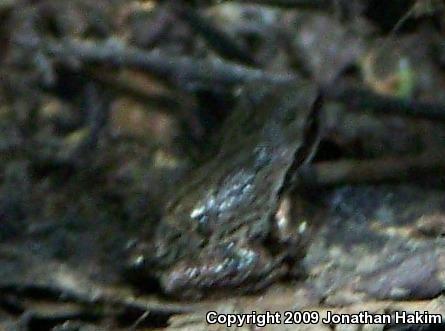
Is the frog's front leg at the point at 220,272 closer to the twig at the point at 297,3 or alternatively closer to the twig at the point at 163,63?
the twig at the point at 163,63

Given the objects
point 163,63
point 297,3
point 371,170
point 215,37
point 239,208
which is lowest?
point 239,208

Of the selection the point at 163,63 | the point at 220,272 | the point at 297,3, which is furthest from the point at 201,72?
the point at 220,272

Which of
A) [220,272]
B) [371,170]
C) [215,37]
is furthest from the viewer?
[215,37]

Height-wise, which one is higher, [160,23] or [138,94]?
[160,23]

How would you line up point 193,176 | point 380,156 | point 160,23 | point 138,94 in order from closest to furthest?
point 193,176 → point 380,156 → point 138,94 → point 160,23

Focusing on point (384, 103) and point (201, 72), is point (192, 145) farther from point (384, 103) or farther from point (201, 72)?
point (384, 103)

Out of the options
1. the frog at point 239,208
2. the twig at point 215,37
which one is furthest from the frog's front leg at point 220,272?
the twig at point 215,37

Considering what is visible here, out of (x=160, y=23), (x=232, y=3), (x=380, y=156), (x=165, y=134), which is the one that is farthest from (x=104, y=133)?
(x=380, y=156)

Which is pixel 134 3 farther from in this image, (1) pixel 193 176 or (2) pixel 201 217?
(2) pixel 201 217
